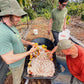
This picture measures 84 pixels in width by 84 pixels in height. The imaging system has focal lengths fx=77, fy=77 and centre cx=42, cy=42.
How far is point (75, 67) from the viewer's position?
Result: 173 centimetres

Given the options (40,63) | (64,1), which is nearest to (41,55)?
(40,63)

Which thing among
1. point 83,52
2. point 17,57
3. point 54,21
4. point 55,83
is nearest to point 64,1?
point 54,21

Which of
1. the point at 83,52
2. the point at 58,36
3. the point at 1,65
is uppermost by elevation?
the point at 83,52

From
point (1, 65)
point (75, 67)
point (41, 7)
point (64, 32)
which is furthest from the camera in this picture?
point (41, 7)

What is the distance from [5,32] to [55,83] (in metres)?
2.24

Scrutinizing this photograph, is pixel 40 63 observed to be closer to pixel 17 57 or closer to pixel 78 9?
pixel 17 57

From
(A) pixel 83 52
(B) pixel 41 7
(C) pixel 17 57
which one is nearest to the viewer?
(C) pixel 17 57

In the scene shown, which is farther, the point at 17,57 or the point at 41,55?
the point at 41,55

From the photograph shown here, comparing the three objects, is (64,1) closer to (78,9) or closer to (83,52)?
(83,52)

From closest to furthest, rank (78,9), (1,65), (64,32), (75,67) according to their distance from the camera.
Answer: (75,67) → (1,65) → (64,32) → (78,9)

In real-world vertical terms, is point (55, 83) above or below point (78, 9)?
below

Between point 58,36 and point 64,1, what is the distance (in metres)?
1.37

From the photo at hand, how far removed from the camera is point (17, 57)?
1405 millimetres

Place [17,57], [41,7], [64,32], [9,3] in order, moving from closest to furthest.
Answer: [9,3], [17,57], [64,32], [41,7]
